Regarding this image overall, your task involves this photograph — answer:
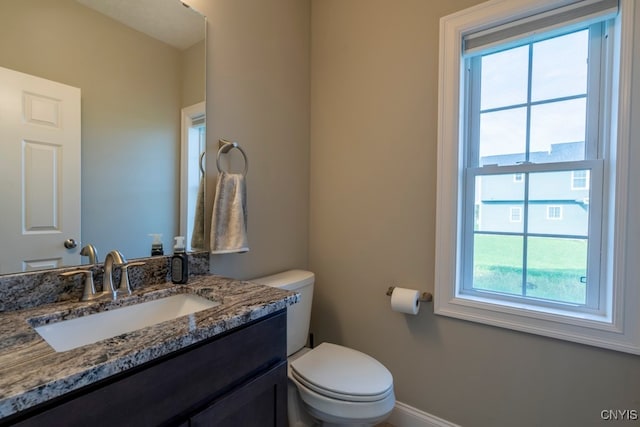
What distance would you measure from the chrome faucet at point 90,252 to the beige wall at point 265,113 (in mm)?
448

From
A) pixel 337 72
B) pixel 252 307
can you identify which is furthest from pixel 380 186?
pixel 252 307

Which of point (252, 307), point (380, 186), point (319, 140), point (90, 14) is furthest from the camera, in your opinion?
point (319, 140)

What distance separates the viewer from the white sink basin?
2.58 feet

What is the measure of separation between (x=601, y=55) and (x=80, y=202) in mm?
2048

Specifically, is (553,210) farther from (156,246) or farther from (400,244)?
(156,246)

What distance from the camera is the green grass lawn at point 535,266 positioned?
123 cm

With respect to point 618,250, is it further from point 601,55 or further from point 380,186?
point 380,186

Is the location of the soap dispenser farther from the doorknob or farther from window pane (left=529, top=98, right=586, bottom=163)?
window pane (left=529, top=98, right=586, bottom=163)

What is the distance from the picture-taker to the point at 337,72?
176 centimetres

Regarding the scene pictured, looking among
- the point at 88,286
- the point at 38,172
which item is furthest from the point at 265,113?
the point at 88,286

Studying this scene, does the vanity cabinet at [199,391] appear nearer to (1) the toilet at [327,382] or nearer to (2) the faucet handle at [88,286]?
(1) the toilet at [327,382]

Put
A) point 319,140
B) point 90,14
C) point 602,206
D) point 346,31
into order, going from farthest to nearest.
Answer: point 319,140, point 346,31, point 602,206, point 90,14

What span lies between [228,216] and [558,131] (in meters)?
1.52

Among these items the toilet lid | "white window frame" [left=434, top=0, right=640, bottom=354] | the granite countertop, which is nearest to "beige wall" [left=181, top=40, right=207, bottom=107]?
the granite countertop
